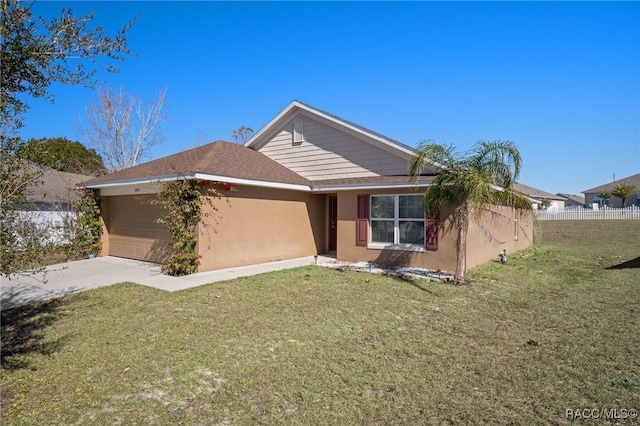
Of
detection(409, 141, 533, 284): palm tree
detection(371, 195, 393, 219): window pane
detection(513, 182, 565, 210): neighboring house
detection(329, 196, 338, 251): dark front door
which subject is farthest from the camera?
detection(513, 182, 565, 210): neighboring house

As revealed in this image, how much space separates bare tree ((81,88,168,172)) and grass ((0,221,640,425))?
780 inches

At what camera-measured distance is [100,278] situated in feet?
32.0

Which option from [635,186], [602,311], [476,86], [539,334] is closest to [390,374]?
[539,334]

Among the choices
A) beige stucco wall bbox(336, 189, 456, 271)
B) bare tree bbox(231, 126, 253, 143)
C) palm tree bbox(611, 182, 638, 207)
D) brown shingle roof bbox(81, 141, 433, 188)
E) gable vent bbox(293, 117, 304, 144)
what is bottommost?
beige stucco wall bbox(336, 189, 456, 271)

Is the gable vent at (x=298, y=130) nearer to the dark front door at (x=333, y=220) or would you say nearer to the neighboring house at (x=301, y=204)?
the neighboring house at (x=301, y=204)

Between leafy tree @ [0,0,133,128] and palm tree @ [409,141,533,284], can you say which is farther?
palm tree @ [409,141,533,284]

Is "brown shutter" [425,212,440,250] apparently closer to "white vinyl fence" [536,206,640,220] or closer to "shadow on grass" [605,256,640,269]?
"shadow on grass" [605,256,640,269]

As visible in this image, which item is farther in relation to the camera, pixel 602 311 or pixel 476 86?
pixel 476 86

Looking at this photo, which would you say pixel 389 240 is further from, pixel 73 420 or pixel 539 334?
pixel 73 420

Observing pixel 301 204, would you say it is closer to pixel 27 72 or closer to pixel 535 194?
pixel 27 72

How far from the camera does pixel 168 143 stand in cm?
2761

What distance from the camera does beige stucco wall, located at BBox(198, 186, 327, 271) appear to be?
10812mm

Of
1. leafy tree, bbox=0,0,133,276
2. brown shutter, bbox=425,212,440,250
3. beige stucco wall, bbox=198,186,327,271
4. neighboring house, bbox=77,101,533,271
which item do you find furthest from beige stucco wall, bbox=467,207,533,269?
leafy tree, bbox=0,0,133,276

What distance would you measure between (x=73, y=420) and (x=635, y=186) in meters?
52.0
